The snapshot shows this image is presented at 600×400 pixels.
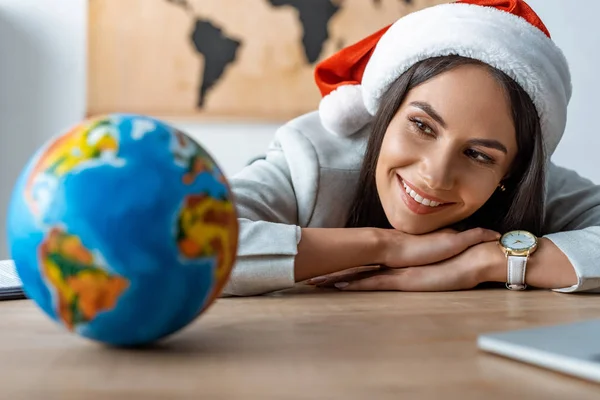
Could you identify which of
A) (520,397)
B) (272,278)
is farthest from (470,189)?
(520,397)

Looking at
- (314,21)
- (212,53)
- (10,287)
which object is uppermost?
(314,21)

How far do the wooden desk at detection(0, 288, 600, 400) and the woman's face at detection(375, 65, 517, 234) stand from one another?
386mm

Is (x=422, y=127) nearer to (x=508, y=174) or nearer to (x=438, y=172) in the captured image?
(x=438, y=172)

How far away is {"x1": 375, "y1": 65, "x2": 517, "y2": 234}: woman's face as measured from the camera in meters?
1.32

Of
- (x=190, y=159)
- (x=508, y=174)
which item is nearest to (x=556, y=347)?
(x=190, y=159)

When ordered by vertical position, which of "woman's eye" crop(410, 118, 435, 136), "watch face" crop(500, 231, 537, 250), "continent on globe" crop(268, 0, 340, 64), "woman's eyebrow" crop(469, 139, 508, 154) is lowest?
"watch face" crop(500, 231, 537, 250)

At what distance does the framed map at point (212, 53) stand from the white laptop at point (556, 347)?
2.51m

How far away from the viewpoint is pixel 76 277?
653mm

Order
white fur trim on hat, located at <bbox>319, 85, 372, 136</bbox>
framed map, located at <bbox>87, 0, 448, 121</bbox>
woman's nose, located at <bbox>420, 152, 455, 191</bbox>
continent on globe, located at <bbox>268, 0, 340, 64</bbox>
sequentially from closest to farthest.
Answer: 1. woman's nose, located at <bbox>420, 152, 455, 191</bbox>
2. white fur trim on hat, located at <bbox>319, 85, 372, 136</bbox>
3. framed map, located at <bbox>87, 0, 448, 121</bbox>
4. continent on globe, located at <bbox>268, 0, 340, 64</bbox>

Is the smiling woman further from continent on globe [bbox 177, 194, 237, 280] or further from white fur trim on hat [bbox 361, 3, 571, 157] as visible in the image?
continent on globe [bbox 177, 194, 237, 280]

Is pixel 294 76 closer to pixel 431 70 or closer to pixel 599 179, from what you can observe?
pixel 599 179

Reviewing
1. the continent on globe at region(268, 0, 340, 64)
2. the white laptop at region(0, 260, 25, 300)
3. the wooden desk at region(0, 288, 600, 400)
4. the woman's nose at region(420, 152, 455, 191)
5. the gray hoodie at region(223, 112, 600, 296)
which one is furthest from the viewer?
the continent on globe at region(268, 0, 340, 64)

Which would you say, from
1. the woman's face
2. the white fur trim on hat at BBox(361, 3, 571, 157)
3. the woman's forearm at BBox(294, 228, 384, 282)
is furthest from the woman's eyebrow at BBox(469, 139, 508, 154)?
the woman's forearm at BBox(294, 228, 384, 282)

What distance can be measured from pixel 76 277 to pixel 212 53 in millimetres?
2632
